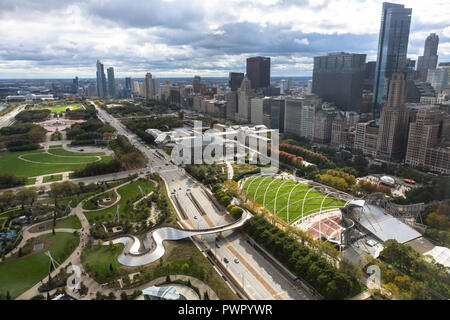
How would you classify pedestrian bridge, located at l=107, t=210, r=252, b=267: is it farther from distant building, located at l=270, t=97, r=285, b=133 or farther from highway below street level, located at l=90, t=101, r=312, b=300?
distant building, located at l=270, t=97, r=285, b=133

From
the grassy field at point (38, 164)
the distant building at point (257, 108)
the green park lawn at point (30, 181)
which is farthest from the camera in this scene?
the distant building at point (257, 108)

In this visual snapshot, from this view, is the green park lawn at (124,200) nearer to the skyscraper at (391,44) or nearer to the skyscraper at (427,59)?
the skyscraper at (391,44)

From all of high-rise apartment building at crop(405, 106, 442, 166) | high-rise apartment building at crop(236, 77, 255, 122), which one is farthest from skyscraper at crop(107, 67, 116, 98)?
high-rise apartment building at crop(405, 106, 442, 166)

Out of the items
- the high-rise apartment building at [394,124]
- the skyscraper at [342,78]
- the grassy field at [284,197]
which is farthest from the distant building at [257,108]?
the grassy field at [284,197]

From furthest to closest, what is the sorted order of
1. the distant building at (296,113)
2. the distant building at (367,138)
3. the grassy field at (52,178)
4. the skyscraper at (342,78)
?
1. the skyscraper at (342,78)
2. the distant building at (296,113)
3. the distant building at (367,138)
4. the grassy field at (52,178)

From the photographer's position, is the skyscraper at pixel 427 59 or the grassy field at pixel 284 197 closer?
the grassy field at pixel 284 197
